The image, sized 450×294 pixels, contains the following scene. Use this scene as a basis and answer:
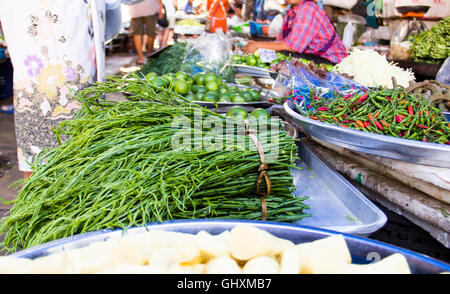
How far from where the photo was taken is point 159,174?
1121 millimetres

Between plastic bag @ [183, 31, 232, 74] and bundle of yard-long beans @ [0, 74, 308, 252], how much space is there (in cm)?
268

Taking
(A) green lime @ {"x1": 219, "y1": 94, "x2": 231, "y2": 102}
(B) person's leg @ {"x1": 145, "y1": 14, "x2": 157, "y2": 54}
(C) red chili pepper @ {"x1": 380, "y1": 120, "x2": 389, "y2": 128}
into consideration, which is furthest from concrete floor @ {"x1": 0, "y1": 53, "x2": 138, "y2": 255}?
(B) person's leg @ {"x1": 145, "y1": 14, "x2": 157, "y2": 54}

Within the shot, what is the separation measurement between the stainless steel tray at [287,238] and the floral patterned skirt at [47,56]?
120 cm

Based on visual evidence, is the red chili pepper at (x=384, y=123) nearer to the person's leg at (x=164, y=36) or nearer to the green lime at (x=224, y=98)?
the green lime at (x=224, y=98)

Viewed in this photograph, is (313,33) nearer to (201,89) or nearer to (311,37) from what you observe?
(311,37)

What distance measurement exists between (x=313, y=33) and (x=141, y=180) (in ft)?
12.7

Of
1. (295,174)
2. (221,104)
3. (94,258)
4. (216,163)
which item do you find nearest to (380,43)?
(221,104)

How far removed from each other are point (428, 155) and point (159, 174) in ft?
3.49

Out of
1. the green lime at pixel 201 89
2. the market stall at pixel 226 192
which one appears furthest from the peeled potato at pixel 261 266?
the green lime at pixel 201 89

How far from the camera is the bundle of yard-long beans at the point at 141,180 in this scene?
103cm

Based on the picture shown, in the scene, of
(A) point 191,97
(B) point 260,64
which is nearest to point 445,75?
(B) point 260,64

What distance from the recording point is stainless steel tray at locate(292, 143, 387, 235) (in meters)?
1.24
